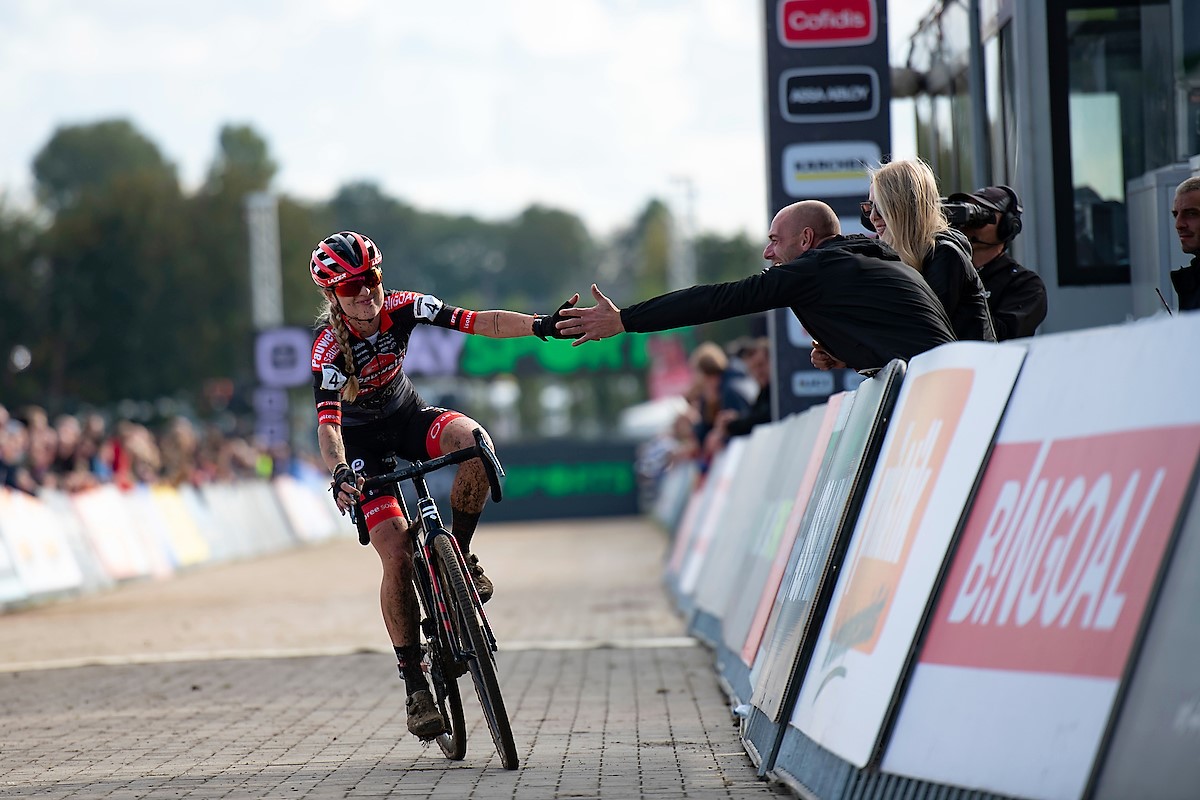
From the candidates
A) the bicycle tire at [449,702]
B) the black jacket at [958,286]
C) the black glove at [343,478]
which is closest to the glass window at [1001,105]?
the black jacket at [958,286]

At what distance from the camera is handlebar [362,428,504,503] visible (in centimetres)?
657

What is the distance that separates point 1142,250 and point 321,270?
16.2 ft

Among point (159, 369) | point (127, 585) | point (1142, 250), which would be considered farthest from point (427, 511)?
point (159, 369)

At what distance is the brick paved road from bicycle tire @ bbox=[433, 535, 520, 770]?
128 millimetres

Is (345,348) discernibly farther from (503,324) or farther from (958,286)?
(958,286)

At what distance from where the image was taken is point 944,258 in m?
6.48

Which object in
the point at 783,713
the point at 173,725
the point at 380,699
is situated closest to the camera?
the point at 783,713

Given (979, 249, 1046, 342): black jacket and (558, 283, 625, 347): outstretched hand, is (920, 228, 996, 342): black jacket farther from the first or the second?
(558, 283, 625, 347): outstretched hand

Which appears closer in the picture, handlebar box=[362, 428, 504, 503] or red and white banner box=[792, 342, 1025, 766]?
red and white banner box=[792, 342, 1025, 766]

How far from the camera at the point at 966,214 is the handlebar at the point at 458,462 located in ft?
6.95

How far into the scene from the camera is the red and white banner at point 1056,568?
3873 mm

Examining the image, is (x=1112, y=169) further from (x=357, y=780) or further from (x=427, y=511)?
(x=357, y=780)

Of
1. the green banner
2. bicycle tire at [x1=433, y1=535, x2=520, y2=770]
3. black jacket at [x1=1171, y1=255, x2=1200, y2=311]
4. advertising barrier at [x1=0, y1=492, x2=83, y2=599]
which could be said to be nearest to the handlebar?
bicycle tire at [x1=433, y1=535, x2=520, y2=770]

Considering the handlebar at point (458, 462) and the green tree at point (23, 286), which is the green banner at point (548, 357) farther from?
the handlebar at point (458, 462)
